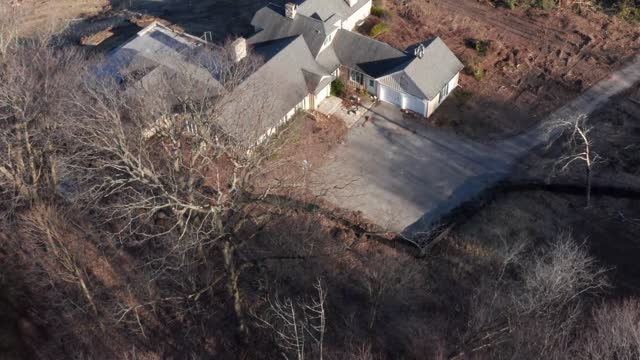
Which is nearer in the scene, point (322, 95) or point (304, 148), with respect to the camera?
point (304, 148)

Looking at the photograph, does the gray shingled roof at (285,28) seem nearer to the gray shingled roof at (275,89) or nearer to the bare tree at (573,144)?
the gray shingled roof at (275,89)

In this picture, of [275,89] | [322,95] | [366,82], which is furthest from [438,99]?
[275,89]

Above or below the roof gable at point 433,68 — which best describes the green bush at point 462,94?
below

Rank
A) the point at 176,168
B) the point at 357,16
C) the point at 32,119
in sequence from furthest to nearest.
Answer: the point at 357,16 → the point at 32,119 → the point at 176,168

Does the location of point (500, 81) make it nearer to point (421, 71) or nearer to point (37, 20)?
point (421, 71)

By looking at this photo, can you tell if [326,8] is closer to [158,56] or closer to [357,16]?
[357,16]

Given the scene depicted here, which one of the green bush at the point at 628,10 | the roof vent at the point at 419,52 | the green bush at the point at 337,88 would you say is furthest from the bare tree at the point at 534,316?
the green bush at the point at 628,10

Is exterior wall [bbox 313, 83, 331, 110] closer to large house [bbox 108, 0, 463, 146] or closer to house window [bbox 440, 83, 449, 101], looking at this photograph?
large house [bbox 108, 0, 463, 146]
